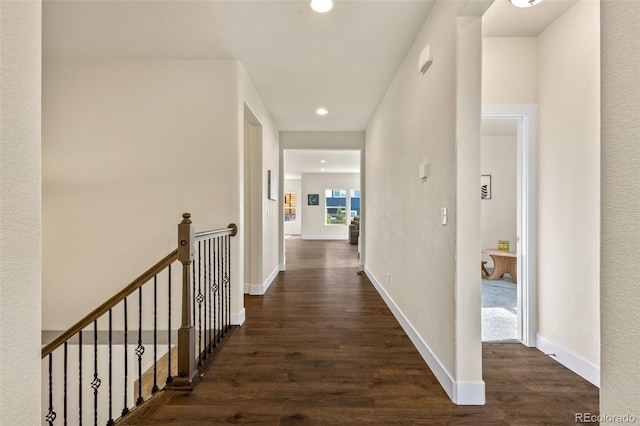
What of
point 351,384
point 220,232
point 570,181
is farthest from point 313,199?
point 351,384

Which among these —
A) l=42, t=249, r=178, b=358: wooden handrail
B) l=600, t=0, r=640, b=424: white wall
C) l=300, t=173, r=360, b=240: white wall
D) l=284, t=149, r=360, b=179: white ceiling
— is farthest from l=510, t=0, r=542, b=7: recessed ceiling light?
l=300, t=173, r=360, b=240: white wall

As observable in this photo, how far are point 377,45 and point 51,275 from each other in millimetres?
3967

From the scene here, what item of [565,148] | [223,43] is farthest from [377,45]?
[565,148]

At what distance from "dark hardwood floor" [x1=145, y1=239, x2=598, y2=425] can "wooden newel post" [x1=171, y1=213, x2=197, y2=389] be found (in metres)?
0.11

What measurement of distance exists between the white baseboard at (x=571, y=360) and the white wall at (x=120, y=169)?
9.09 ft

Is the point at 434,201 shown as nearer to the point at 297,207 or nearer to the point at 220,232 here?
the point at 220,232

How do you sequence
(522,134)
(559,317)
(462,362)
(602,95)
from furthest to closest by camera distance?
(522,134) < (559,317) < (462,362) < (602,95)

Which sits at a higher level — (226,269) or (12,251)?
(12,251)

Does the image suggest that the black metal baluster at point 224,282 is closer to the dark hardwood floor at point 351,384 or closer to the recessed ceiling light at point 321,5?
the dark hardwood floor at point 351,384

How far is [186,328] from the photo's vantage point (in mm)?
2133

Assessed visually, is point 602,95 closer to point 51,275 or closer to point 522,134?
point 522,134

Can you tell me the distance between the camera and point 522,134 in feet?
8.58

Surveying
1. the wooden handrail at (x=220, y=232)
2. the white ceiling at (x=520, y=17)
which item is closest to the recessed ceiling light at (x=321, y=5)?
the white ceiling at (x=520, y=17)

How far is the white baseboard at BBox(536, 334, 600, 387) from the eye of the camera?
80.4 inches
